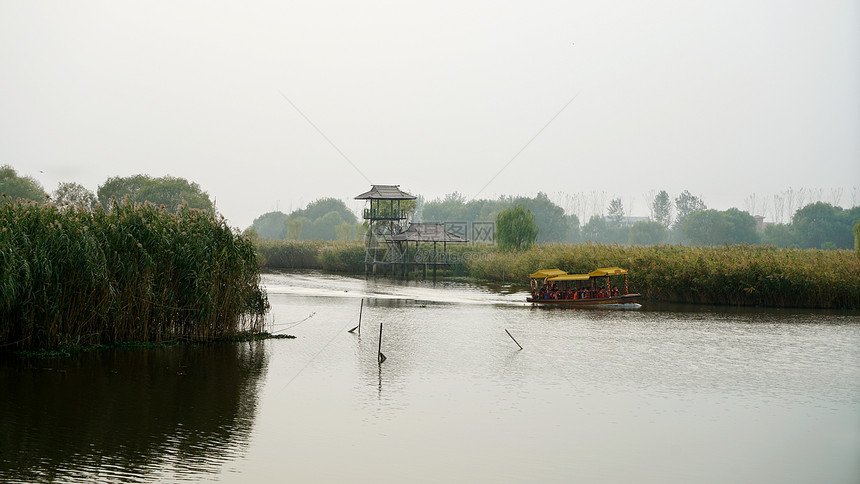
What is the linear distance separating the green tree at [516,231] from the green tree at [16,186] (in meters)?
52.1

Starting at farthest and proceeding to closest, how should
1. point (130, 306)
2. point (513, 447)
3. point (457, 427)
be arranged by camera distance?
point (130, 306) → point (457, 427) → point (513, 447)

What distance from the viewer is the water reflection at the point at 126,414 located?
8766 millimetres

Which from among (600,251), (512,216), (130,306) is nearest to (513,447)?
(130,306)

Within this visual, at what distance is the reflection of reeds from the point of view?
14383 millimetres

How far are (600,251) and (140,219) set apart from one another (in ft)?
92.2

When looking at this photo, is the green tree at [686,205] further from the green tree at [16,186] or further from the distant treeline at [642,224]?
the green tree at [16,186]

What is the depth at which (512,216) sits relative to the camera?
189ft

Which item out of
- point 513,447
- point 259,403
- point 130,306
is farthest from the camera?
point 130,306

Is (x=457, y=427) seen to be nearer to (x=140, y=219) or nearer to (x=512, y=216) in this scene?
(x=140, y=219)

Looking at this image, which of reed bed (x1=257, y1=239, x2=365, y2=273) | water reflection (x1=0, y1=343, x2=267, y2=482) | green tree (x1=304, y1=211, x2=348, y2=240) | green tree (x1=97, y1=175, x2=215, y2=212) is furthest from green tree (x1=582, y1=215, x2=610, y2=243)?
water reflection (x1=0, y1=343, x2=267, y2=482)

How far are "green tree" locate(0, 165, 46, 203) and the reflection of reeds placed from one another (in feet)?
232

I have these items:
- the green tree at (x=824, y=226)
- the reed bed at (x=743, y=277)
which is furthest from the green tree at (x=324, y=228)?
the reed bed at (x=743, y=277)

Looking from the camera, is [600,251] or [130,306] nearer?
[130,306]

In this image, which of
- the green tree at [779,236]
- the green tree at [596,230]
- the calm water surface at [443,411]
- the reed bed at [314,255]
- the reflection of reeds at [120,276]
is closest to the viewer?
the calm water surface at [443,411]
